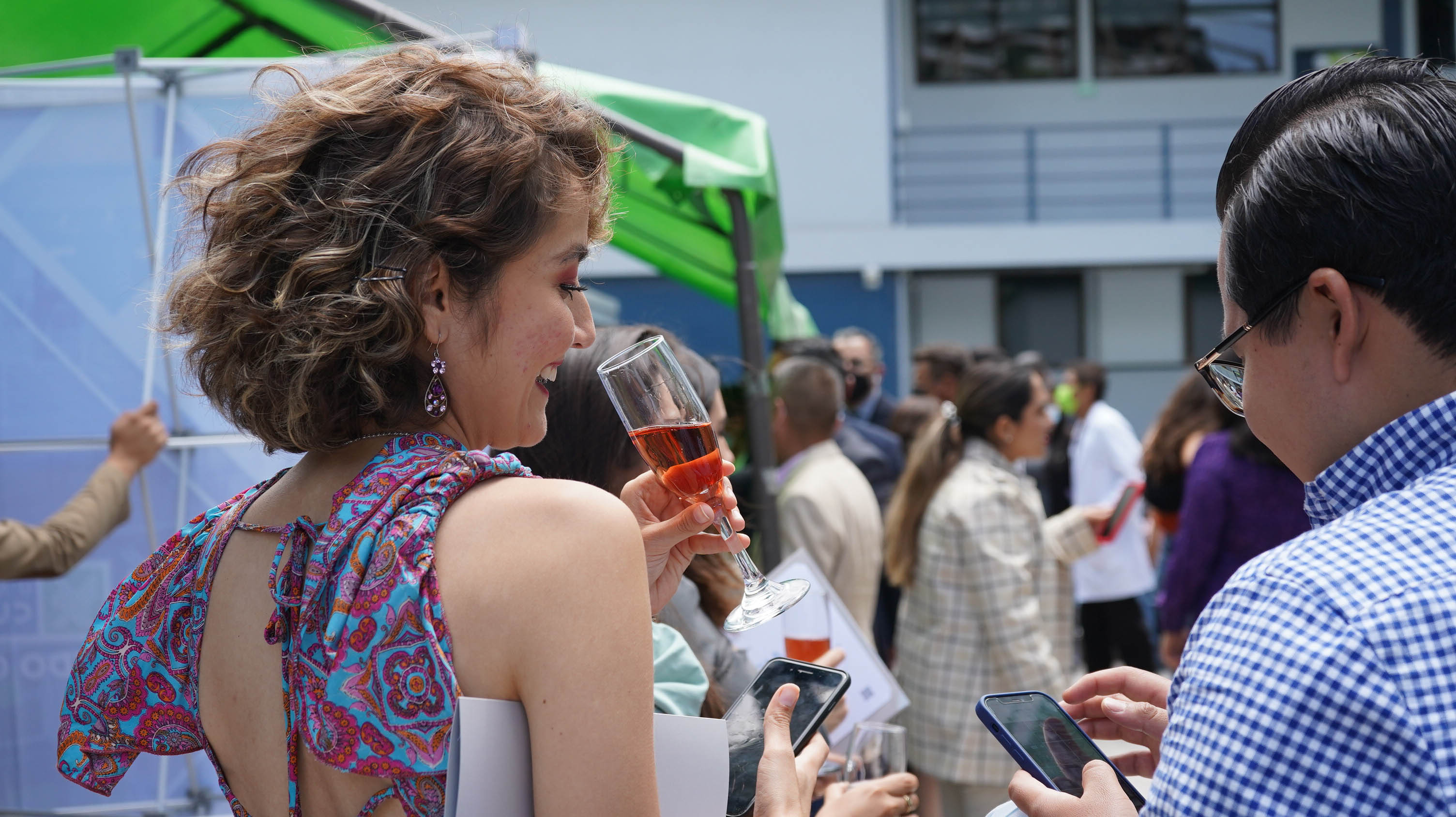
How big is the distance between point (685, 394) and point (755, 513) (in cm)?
259

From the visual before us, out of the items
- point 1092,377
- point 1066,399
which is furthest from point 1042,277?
point 1092,377

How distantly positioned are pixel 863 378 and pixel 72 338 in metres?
5.06

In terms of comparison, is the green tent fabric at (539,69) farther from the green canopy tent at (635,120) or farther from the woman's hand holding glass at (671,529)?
the woman's hand holding glass at (671,529)

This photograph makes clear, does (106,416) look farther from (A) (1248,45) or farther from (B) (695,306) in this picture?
(A) (1248,45)

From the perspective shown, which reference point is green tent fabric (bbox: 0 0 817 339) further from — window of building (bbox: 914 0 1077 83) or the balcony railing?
window of building (bbox: 914 0 1077 83)

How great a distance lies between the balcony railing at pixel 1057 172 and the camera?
1555 centimetres

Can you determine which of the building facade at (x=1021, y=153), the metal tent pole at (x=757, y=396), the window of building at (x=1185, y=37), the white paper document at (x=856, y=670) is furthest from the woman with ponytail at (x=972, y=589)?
the window of building at (x=1185, y=37)

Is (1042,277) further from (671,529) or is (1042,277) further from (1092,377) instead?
(671,529)

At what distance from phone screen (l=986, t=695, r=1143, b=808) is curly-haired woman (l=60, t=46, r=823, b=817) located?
20.6 inches

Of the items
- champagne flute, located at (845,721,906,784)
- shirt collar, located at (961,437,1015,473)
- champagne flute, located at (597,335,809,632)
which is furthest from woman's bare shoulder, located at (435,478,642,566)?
shirt collar, located at (961,437,1015,473)

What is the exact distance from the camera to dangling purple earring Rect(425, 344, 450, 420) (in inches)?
45.0

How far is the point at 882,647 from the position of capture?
17.8 feet

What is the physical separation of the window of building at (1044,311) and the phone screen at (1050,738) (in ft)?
48.3

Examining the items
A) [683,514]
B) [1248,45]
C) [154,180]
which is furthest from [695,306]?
[683,514]
